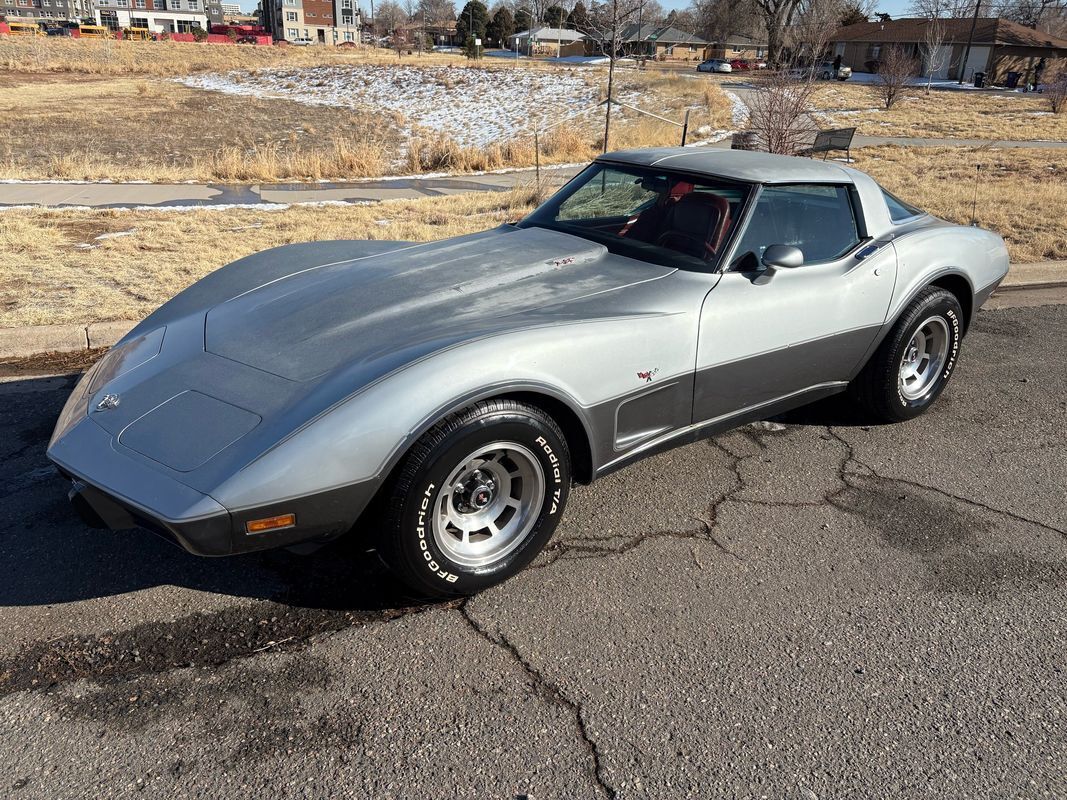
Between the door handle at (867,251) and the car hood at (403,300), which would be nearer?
the car hood at (403,300)

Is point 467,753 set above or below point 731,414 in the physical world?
below

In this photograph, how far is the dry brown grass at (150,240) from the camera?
610 cm

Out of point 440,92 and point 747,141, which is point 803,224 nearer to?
point 747,141

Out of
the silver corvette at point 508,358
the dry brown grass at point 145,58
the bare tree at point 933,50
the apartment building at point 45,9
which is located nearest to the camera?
the silver corvette at point 508,358

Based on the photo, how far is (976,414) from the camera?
4863mm

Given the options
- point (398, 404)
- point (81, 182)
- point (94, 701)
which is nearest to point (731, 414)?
point (398, 404)

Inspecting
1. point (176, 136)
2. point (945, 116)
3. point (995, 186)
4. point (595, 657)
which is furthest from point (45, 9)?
point (595, 657)

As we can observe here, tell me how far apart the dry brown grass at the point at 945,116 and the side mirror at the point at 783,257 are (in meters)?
22.2

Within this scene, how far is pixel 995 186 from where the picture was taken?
12406 millimetres

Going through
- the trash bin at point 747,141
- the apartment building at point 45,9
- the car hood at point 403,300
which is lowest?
the trash bin at point 747,141

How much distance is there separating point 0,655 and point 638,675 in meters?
2.03

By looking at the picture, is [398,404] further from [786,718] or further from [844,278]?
[844,278]

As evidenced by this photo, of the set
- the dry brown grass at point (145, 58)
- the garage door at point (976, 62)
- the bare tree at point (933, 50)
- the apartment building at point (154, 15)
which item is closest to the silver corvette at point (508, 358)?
the bare tree at point (933, 50)

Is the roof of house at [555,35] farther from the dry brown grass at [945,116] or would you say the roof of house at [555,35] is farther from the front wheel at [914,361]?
the front wheel at [914,361]
